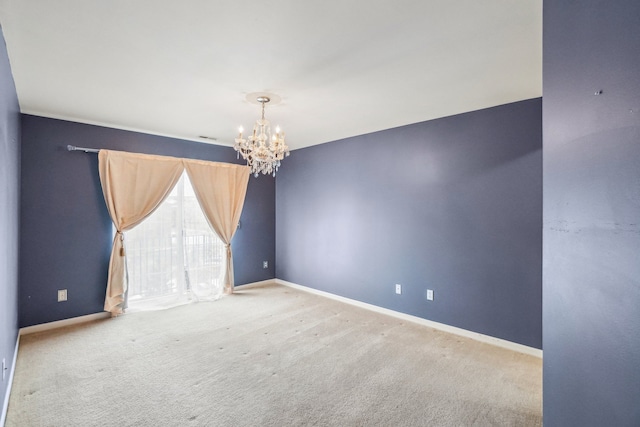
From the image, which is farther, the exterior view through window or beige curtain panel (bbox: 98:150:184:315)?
the exterior view through window

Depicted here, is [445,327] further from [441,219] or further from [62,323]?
[62,323]

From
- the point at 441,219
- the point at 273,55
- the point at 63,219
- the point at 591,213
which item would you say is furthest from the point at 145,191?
the point at 591,213

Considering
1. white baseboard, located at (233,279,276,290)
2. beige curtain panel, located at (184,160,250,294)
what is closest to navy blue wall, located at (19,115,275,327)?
beige curtain panel, located at (184,160,250,294)

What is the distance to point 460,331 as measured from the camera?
11.4 feet

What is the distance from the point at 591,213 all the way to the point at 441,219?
8.81 feet

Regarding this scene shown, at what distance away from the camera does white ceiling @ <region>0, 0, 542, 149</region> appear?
1.70 m

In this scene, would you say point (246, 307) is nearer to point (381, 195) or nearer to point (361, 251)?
point (361, 251)

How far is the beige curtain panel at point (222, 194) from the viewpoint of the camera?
4.79 m

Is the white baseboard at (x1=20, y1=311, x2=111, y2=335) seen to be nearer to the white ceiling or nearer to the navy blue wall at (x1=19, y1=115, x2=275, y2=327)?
the navy blue wall at (x1=19, y1=115, x2=275, y2=327)

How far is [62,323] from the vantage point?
369 centimetres

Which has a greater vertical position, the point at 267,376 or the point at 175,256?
the point at 175,256

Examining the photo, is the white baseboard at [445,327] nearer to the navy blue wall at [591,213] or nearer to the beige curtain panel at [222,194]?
the beige curtain panel at [222,194]

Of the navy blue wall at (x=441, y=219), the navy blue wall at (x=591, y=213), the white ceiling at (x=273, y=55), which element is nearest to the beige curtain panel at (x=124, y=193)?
the white ceiling at (x=273, y=55)

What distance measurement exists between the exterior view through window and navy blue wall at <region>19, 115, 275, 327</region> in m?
0.41
